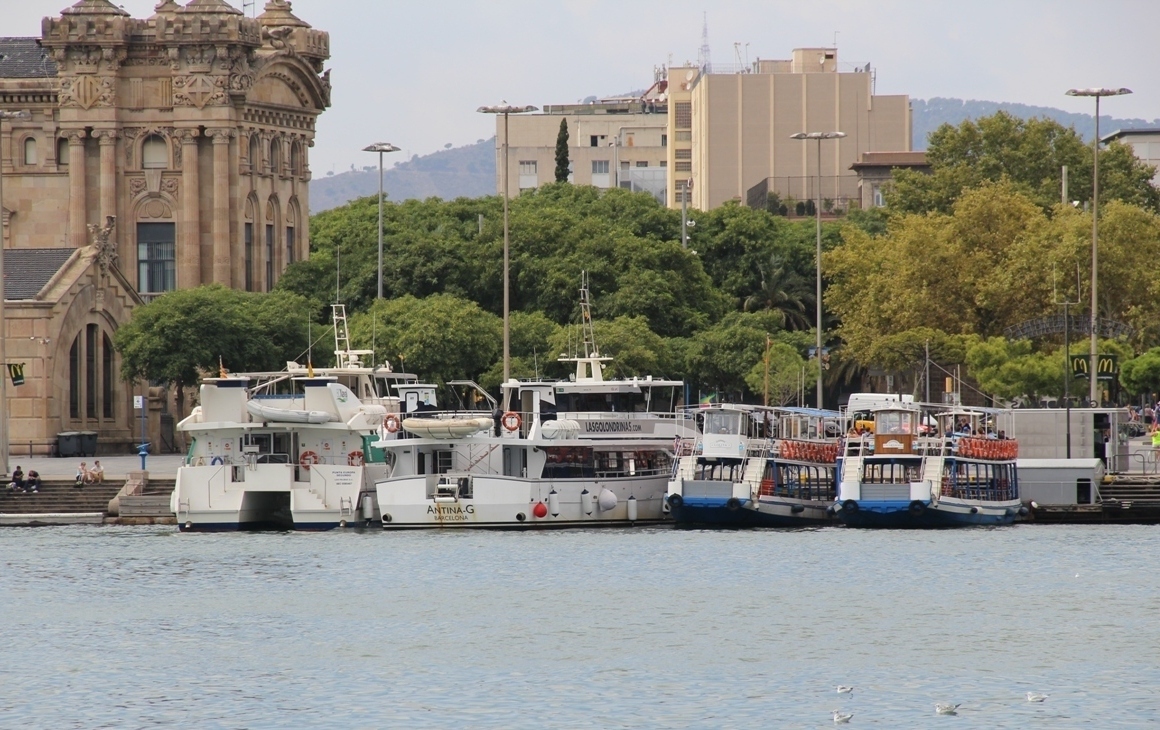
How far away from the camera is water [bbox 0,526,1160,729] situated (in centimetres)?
4391

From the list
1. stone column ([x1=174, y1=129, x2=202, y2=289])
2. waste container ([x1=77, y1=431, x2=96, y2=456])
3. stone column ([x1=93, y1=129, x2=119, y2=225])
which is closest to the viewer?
waste container ([x1=77, y1=431, x2=96, y2=456])

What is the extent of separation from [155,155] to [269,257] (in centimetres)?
886

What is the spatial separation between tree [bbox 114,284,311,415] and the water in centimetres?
2407

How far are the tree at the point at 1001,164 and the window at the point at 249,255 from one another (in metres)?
38.3

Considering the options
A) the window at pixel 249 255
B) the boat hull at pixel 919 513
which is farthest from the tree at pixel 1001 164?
the boat hull at pixel 919 513

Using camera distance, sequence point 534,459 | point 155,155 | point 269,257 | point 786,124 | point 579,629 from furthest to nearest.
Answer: point 786,124, point 269,257, point 155,155, point 534,459, point 579,629

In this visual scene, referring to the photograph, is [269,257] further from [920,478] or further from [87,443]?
[920,478]

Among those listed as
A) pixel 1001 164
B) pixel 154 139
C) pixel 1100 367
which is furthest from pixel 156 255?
pixel 1100 367

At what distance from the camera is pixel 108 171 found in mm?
113375

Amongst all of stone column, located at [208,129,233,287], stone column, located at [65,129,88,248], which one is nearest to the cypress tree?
stone column, located at [208,129,233,287]

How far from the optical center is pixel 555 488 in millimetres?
76062

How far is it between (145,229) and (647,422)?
44.0 metres

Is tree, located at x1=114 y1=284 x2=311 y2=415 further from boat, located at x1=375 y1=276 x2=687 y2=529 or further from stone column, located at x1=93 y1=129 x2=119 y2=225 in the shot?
boat, located at x1=375 y1=276 x2=687 y2=529

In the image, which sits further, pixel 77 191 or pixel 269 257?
pixel 269 257
